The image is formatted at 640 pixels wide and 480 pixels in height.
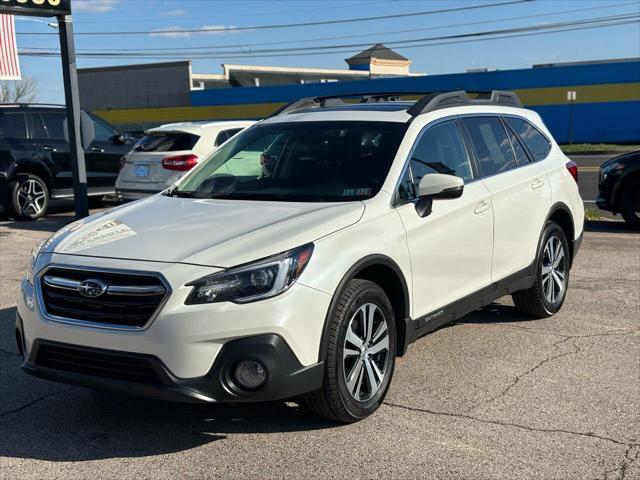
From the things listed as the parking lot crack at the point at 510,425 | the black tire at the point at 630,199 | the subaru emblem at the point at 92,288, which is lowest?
the black tire at the point at 630,199

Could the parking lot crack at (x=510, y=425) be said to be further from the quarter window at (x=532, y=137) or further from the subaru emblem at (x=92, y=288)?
the quarter window at (x=532, y=137)

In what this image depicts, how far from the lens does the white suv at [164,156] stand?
1115 cm

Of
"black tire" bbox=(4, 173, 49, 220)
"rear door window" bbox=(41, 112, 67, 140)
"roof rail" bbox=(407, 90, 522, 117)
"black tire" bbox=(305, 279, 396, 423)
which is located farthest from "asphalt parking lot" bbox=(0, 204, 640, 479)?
"rear door window" bbox=(41, 112, 67, 140)

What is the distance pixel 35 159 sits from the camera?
42.0ft

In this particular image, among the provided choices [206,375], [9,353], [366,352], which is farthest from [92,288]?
[9,353]

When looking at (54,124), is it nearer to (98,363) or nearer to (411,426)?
(98,363)

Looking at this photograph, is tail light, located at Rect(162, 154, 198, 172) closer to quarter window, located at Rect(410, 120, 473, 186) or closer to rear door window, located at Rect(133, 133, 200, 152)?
rear door window, located at Rect(133, 133, 200, 152)

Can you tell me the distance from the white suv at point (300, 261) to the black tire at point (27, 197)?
8.13 meters

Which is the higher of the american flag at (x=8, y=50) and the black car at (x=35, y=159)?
the american flag at (x=8, y=50)

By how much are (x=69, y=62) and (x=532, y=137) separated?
21.8 ft

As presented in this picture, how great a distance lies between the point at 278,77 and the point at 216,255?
65180 millimetres

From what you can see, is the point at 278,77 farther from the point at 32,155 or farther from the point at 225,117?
the point at 32,155

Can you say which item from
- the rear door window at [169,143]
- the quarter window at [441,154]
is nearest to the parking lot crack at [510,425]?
the quarter window at [441,154]

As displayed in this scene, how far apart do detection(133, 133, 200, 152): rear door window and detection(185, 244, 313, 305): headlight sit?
7.88m
